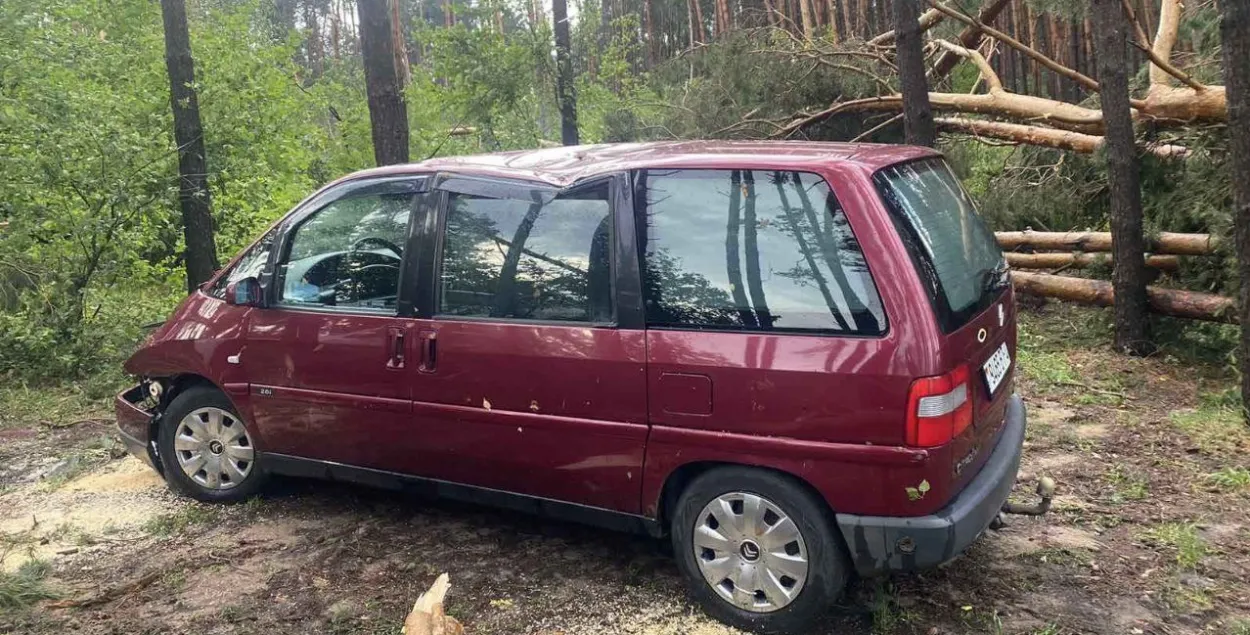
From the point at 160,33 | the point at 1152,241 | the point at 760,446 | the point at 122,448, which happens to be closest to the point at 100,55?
the point at 160,33

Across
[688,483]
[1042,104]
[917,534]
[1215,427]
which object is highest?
[1042,104]

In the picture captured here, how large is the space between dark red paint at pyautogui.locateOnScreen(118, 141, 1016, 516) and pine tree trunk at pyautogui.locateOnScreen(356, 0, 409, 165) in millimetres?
4249

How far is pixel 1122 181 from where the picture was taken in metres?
6.49

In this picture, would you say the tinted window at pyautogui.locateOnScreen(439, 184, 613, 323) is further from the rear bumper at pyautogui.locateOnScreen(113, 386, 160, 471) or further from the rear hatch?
the rear bumper at pyautogui.locateOnScreen(113, 386, 160, 471)

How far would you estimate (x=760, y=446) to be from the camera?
304 centimetres

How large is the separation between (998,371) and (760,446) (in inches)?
42.4

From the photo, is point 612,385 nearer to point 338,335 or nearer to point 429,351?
point 429,351

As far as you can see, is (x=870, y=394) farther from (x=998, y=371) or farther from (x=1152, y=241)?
(x=1152, y=241)

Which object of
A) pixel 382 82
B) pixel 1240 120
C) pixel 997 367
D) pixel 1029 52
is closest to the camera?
pixel 997 367

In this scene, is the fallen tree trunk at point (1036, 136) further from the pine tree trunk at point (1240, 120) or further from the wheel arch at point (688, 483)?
the wheel arch at point (688, 483)

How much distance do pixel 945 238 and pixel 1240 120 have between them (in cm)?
302

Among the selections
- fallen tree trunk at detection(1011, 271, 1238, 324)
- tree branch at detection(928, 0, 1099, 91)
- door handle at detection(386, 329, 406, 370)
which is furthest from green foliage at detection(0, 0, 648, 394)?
fallen tree trunk at detection(1011, 271, 1238, 324)

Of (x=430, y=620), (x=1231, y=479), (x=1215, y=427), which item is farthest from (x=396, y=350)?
(x=1215, y=427)

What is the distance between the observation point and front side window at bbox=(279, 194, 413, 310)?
3936mm
